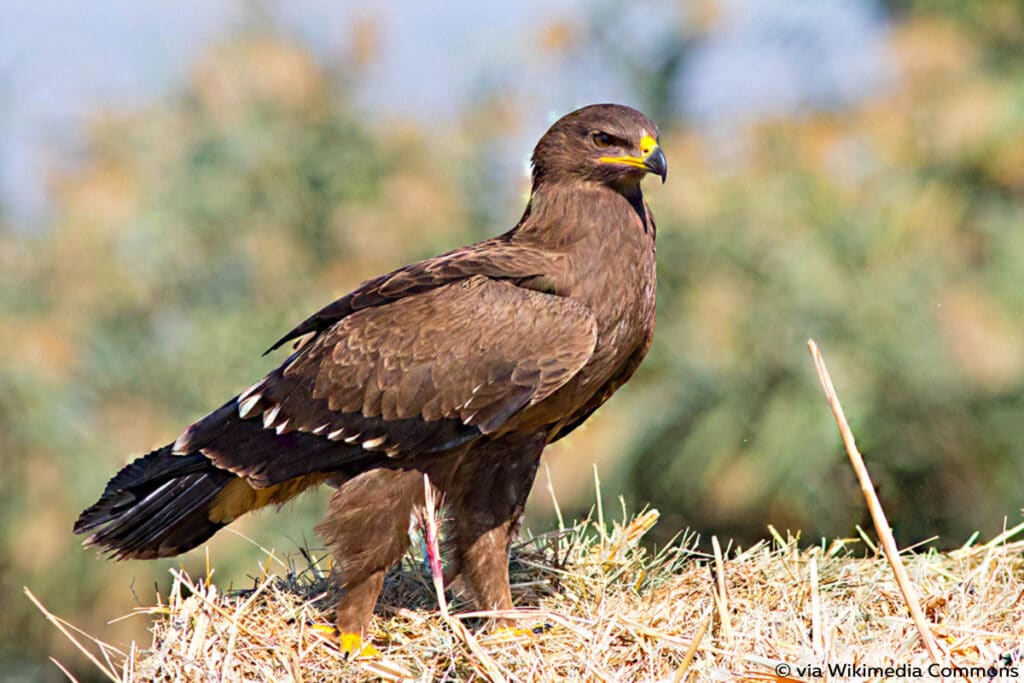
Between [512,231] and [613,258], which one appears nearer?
[613,258]

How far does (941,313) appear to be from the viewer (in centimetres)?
859

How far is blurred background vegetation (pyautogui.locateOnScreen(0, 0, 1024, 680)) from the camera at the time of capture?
8.40 metres

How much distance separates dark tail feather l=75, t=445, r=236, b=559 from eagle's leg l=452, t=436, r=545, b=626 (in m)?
0.70

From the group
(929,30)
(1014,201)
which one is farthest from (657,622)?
(929,30)

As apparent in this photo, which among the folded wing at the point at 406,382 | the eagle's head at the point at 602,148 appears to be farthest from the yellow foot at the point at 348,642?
the eagle's head at the point at 602,148

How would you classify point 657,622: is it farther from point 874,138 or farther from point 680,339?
point 874,138

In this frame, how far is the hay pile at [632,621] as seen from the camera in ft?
9.73

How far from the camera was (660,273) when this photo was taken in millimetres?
9266

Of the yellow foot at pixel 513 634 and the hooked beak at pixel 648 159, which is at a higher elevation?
the hooked beak at pixel 648 159

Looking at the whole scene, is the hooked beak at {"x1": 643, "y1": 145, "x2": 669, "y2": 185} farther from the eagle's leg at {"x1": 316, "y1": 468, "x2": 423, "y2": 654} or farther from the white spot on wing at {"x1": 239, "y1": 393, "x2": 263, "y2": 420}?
the white spot on wing at {"x1": 239, "y1": 393, "x2": 263, "y2": 420}

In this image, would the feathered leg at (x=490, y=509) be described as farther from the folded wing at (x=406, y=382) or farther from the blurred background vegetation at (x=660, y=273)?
the blurred background vegetation at (x=660, y=273)

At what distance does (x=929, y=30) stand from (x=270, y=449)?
9.12m

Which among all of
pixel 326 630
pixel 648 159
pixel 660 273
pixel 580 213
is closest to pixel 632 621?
pixel 326 630

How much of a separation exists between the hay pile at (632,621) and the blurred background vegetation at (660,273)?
277 centimetres
